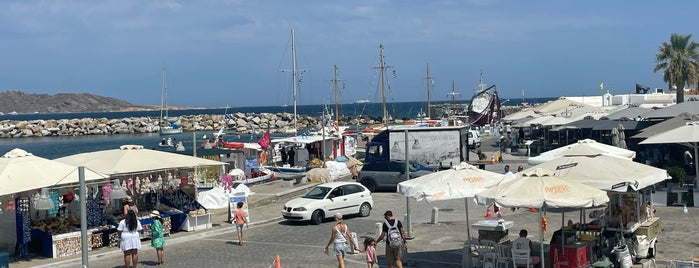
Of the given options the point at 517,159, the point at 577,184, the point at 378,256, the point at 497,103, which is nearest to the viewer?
the point at 577,184

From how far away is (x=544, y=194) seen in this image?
515 inches

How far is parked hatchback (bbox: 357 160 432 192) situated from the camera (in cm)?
3152

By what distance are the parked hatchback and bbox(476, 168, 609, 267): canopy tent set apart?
17.5m

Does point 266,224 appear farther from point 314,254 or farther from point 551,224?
point 551,224

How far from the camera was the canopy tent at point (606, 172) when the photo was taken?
1440cm

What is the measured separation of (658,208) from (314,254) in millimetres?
11673

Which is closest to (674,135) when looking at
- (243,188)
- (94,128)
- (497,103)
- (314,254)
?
(314,254)

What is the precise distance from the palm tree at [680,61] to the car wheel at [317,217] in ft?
96.8

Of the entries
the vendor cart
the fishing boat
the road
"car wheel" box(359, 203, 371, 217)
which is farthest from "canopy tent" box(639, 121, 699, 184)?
the fishing boat

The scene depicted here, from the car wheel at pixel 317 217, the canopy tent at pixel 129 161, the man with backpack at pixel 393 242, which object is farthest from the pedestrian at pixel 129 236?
the car wheel at pixel 317 217

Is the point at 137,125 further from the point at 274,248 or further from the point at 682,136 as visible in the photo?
the point at 682,136

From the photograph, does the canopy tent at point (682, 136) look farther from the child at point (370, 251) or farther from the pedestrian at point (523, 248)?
the child at point (370, 251)

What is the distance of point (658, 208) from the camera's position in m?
23.6

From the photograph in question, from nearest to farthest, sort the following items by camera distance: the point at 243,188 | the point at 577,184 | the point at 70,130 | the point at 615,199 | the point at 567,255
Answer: the point at 577,184
the point at 567,255
the point at 615,199
the point at 243,188
the point at 70,130
